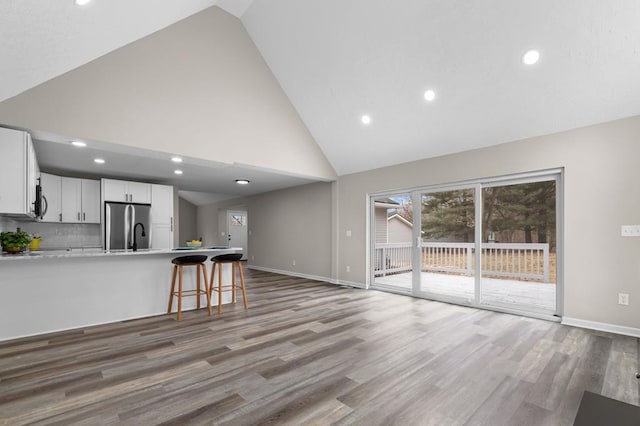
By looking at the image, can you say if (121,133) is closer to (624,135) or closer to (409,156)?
(409,156)

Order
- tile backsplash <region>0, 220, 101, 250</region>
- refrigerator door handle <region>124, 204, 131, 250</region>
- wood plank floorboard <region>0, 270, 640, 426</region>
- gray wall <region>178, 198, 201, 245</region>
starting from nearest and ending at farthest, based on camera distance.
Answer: wood plank floorboard <region>0, 270, 640, 426</region> → tile backsplash <region>0, 220, 101, 250</region> → refrigerator door handle <region>124, 204, 131, 250</region> → gray wall <region>178, 198, 201, 245</region>

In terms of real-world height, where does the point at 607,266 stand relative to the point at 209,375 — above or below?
above

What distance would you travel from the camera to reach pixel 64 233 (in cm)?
602

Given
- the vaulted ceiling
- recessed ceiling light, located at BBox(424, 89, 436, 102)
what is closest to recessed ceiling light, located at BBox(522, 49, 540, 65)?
the vaulted ceiling

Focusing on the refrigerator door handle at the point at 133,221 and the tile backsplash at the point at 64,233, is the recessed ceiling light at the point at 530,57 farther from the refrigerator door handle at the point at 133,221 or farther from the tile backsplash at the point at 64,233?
the tile backsplash at the point at 64,233

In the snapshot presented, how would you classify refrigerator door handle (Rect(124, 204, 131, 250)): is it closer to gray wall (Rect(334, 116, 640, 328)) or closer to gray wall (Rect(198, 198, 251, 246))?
gray wall (Rect(198, 198, 251, 246))

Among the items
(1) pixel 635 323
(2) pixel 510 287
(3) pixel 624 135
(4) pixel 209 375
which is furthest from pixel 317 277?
(3) pixel 624 135

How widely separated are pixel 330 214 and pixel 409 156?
2.33 m

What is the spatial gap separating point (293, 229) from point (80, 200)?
4.53 m

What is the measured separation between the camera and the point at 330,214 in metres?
7.00

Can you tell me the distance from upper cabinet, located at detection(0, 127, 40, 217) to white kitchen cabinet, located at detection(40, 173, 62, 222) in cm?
280

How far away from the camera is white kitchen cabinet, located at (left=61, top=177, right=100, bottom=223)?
576cm

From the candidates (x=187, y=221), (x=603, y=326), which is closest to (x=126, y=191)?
(x=187, y=221)

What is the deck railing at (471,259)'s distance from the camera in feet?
18.9
